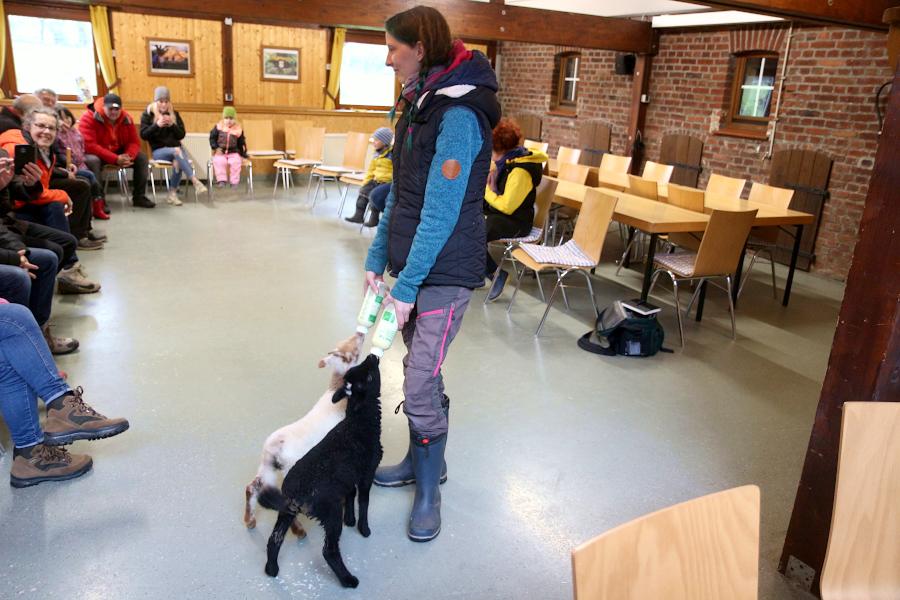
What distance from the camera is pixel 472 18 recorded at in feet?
23.7

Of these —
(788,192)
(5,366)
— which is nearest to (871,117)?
(788,192)

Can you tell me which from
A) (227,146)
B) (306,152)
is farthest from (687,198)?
(227,146)

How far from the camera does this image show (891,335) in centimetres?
186

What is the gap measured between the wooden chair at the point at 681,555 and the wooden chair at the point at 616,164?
6.03 metres

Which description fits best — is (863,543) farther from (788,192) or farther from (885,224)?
(788,192)

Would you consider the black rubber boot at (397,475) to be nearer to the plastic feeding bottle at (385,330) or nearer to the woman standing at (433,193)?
the woman standing at (433,193)

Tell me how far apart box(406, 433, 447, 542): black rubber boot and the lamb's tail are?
45 centimetres

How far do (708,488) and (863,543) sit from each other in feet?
3.80

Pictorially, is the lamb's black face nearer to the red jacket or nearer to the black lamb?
the black lamb

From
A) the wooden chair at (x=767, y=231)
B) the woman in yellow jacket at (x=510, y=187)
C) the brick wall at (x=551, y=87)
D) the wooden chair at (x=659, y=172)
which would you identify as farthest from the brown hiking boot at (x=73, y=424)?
the brick wall at (x=551, y=87)

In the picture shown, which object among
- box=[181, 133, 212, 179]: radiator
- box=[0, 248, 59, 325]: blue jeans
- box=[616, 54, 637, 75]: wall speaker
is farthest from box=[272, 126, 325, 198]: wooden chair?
box=[0, 248, 59, 325]: blue jeans

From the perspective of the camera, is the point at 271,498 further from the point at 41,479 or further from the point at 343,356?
the point at 41,479

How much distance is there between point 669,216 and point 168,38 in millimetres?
7095

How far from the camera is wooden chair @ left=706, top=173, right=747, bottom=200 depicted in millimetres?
5652
